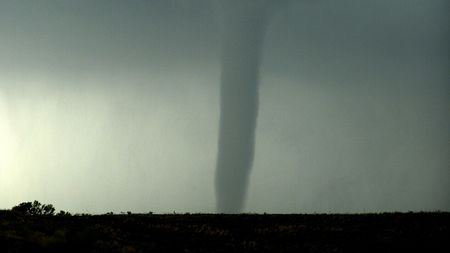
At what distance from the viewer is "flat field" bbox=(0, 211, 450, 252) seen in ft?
71.5

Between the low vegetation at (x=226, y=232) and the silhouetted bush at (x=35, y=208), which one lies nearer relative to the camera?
the low vegetation at (x=226, y=232)

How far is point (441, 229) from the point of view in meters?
24.5

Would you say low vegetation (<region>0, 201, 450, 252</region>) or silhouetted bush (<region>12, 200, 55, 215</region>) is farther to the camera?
silhouetted bush (<region>12, 200, 55, 215</region>)

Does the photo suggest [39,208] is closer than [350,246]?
No

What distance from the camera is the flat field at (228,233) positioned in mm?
21797

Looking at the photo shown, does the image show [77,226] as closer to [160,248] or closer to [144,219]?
[144,219]

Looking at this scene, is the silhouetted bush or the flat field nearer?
the flat field

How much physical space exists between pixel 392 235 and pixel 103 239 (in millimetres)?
15428

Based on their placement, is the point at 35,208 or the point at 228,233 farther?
the point at 35,208

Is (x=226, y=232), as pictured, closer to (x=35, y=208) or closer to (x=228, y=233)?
(x=228, y=233)

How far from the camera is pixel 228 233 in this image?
27.5 metres

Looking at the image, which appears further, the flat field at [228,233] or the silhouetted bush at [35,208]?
the silhouetted bush at [35,208]

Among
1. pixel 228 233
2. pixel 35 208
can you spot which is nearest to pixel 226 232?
pixel 228 233

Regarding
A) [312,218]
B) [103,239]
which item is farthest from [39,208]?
[312,218]
